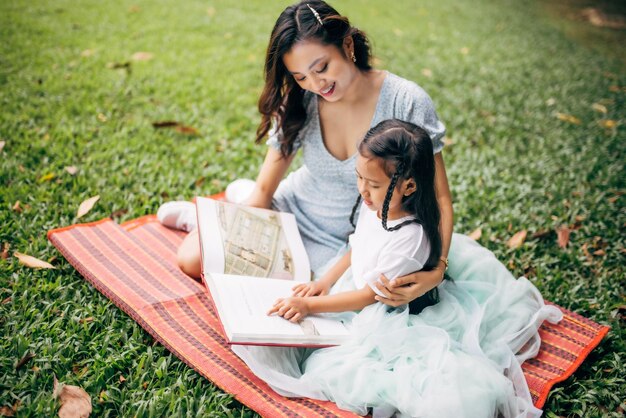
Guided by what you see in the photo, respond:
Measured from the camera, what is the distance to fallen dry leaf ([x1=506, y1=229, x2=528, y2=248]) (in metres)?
3.16

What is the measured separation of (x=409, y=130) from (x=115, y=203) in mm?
1990

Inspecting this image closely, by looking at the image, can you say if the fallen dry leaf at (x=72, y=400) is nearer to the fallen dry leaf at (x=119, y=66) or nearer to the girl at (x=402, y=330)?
the girl at (x=402, y=330)

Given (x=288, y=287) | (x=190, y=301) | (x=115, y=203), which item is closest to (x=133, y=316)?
(x=190, y=301)

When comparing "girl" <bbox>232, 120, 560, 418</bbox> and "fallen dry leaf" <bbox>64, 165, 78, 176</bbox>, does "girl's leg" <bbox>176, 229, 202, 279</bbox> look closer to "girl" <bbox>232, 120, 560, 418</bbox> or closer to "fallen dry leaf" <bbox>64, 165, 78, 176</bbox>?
"girl" <bbox>232, 120, 560, 418</bbox>

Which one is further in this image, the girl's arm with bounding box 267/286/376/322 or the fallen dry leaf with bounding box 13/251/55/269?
the fallen dry leaf with bounding box 13/251/55/269

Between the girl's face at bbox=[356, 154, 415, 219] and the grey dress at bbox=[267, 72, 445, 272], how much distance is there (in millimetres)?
471

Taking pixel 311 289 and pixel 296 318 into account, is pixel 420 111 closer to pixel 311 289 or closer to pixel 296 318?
pixel 311 289

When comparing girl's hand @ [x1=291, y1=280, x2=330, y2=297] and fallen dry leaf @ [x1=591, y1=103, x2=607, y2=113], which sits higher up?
fallen dry leaf @ [x1=591, y1=103, x2=607, y2=113]

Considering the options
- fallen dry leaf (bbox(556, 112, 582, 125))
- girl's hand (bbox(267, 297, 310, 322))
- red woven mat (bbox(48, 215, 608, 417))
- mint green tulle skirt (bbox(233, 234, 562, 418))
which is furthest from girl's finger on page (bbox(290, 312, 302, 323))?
fallen dry leaf (bbox(556, 112, 582, 125))

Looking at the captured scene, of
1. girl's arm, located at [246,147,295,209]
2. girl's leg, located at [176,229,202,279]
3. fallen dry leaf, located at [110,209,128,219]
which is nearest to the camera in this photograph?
girl's leg, located at [176,229,202,279]

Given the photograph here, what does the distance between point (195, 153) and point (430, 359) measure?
8.19ft

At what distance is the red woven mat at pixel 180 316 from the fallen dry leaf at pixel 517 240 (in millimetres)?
650

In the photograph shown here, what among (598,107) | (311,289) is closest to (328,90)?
(311,289)

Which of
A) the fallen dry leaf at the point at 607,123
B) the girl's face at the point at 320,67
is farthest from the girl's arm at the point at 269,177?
the fallen dry leaf at the point at 607,123
